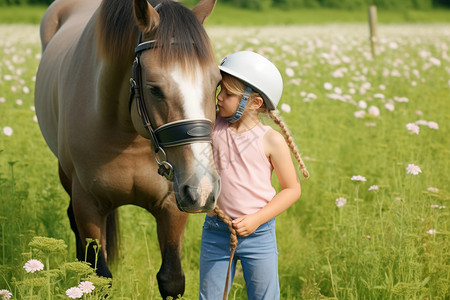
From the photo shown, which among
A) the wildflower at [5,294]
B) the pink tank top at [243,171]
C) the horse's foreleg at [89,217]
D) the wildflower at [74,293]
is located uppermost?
the pink tank top at [243,171]

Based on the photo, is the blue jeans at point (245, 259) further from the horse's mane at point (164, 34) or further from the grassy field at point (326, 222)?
the horse's mane at point (164, 34)

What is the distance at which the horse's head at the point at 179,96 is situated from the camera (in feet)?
7.23

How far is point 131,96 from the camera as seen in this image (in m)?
2.56

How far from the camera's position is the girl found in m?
2.50

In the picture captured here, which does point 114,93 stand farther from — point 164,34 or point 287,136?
point 287,136

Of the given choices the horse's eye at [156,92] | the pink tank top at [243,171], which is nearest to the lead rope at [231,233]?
the pink tank top at [243,171]

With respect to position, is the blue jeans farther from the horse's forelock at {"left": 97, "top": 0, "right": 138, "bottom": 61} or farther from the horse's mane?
the horse's forelock at {"left": 97, "top": 0, "right": 138, "bottom": 61}

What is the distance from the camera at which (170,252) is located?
3.29m

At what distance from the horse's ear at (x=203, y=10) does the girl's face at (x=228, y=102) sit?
42cm

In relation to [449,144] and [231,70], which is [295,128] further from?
[231,70]

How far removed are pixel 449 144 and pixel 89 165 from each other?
13.2 feet

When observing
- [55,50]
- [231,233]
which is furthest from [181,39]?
[55,50]

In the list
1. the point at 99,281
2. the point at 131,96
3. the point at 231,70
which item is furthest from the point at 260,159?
the point at 99,281

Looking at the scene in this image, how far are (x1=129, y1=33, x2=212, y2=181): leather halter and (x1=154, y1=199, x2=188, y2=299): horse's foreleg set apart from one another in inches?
30.1
